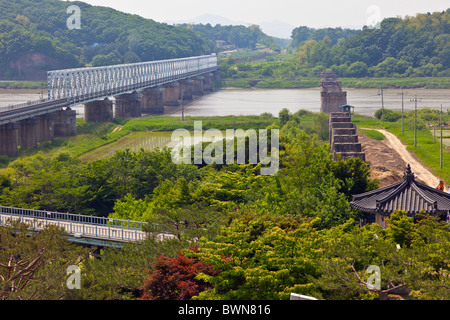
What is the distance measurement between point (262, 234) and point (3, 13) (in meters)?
148

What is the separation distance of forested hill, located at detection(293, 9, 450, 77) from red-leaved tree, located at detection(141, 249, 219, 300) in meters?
137

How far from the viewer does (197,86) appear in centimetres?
14075

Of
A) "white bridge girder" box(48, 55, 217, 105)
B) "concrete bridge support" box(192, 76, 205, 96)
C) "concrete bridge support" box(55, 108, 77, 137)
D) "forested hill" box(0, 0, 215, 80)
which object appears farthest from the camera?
"forested hill" box(0, 0, 215, 80)

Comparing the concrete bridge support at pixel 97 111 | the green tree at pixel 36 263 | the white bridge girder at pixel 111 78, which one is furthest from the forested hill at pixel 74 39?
the green tree at pixel 36 263

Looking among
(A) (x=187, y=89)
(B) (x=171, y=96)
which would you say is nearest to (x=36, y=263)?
(B) (x=171, y=96)

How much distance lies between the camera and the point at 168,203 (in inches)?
1341

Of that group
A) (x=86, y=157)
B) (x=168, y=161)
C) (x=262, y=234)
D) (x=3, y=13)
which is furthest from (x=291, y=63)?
(x=262, y=234)

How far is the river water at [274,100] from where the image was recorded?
101625 mm

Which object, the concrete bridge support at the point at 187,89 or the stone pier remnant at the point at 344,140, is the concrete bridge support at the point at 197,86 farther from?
the stone pier remnant at the point at 344,140

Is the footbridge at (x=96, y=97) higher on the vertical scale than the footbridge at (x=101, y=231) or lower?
higher

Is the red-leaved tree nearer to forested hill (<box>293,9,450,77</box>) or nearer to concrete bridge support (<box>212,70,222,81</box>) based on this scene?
forested hill (<box>293,9,450,77</box>)

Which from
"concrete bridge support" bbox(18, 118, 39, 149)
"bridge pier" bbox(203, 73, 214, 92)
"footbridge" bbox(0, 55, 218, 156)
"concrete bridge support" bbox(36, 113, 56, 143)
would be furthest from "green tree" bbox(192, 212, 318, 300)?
"bridge pier" bbox(203, 73, 214, 92)

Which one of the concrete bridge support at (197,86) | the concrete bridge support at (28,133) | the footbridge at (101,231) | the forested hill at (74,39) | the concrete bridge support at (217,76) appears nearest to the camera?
the footbridge at (101,231)

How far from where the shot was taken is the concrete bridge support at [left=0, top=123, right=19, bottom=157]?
6053cm
